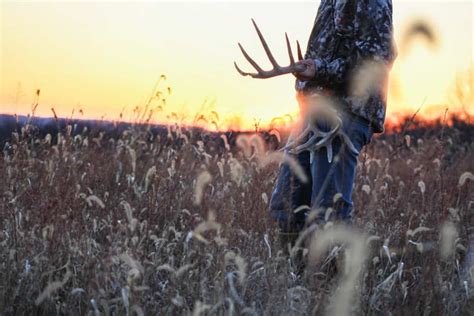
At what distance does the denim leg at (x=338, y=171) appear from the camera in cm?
441

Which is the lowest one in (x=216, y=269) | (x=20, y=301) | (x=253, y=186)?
(x=20, y=301)

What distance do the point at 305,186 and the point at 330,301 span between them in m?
1.06

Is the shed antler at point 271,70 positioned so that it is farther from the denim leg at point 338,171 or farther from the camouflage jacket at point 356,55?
the denim leg at point 338,171

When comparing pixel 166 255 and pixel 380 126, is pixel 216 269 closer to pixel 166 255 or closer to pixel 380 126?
pixel 166 255

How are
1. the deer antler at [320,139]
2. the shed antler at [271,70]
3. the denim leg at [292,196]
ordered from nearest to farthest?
the shed antler at [271,70]
the deer antler at [320,139]
the denim leg at [292,196]

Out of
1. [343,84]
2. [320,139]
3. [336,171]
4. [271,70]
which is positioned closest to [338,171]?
[336,171]

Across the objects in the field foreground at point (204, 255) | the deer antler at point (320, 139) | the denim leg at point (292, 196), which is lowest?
the field foreground at point (204, 255)

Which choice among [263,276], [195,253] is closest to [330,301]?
[263,276]

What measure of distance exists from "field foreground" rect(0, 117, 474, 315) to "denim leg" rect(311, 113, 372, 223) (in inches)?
4.4

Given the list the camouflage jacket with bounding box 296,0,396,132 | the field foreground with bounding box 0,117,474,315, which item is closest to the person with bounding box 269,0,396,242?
the camouflage jacket with bounding box 296,0,396,132

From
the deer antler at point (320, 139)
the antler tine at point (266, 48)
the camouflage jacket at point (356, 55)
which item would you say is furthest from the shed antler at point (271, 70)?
the deer antler at point (320, 139)

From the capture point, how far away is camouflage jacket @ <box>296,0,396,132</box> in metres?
4.25

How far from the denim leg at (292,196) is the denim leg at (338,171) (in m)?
0.17

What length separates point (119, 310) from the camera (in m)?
3.58
